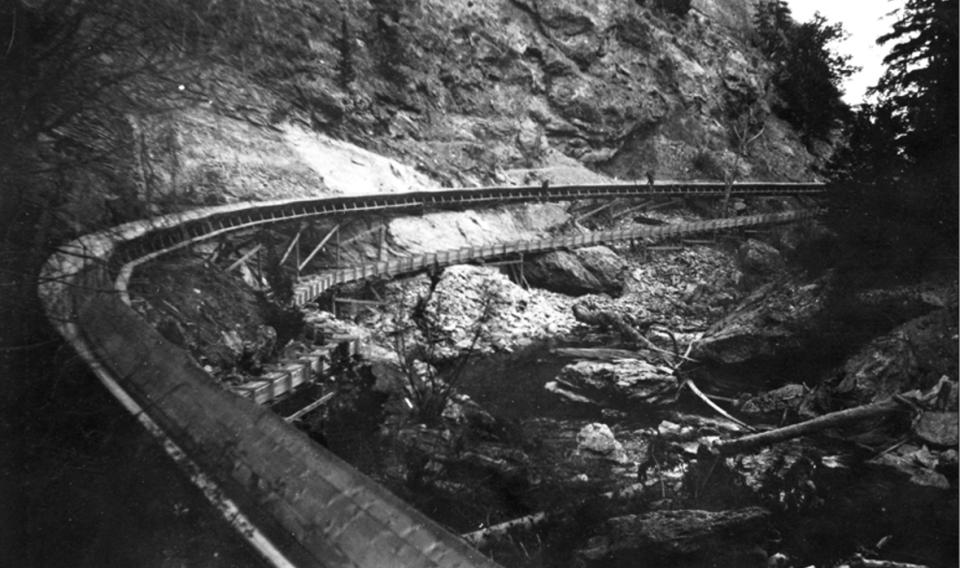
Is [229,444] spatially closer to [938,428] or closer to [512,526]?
[512,526]

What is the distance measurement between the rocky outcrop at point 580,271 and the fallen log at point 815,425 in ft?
9.45

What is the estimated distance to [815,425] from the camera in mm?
3492

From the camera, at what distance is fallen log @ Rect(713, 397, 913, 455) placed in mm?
3221

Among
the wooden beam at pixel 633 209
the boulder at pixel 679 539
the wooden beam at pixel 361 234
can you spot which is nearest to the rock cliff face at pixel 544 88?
the wooden beam at pixel 633 209

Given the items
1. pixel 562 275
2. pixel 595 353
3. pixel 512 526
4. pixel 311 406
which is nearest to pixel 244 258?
pixel 311 406

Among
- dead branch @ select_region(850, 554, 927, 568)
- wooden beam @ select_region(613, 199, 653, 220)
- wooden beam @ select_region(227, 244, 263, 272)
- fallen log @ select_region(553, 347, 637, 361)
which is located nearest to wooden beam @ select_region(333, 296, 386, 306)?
wooden beam @ select_region(227, 244, 263, 272)

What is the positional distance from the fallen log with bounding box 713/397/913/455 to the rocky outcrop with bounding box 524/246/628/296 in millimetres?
2881

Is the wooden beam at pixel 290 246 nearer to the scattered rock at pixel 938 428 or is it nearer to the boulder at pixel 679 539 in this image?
the boulder at pixel 679 539

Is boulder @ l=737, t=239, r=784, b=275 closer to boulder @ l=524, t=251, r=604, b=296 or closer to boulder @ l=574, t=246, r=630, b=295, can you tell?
boulder @ l=574, t=246, r=630, b=295

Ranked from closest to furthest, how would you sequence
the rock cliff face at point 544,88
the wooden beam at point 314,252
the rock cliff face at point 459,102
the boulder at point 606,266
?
the rock cliff face at point 459,102 < the boulder at point 606,266 < the wooden beam at point 314,252 < the rock cliff face at point 544,88

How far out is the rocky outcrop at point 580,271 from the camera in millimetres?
6898

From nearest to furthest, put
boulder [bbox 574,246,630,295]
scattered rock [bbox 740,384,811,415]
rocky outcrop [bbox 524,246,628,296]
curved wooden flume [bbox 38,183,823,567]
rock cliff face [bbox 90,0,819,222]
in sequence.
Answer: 1. curved wooden flume [bbox 38,183,823,567]
2. scattered rock [bbox 740,384,811,415]
3. rock cliff face [bbox 90,0,819,222]
4. boulder [bbox 574,246,630,295]
5. rocky outcrop [bbox 524,246,628,296]

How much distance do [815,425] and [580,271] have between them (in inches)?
159

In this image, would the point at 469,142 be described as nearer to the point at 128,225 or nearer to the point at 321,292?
the point at 321,292
